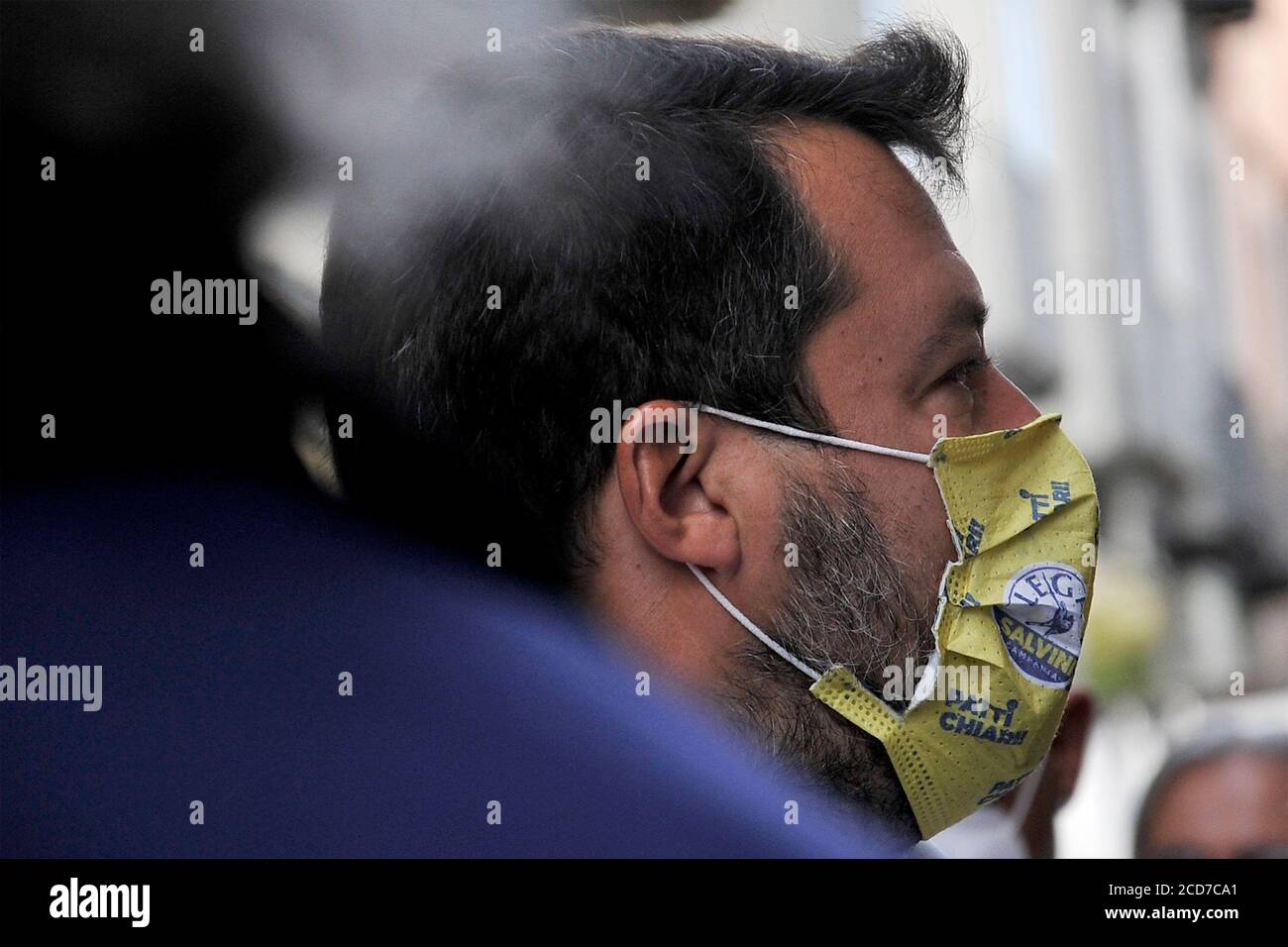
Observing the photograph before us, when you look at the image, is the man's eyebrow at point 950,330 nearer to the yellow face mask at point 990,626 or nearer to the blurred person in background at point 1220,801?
the yellow face mask at point 990,626

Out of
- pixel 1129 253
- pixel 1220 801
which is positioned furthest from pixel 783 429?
pixel 1220 801

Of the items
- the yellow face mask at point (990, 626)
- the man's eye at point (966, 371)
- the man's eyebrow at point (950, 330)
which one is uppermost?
the man's eyebrow at point (950, 330)

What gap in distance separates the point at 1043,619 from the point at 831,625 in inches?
14.3

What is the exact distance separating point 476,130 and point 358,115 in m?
0.33

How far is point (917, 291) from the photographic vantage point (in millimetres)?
2096

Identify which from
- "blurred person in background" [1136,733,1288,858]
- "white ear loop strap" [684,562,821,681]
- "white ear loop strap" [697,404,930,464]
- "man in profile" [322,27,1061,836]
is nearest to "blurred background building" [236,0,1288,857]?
"blurred person in background" [1136,733,1288,858]

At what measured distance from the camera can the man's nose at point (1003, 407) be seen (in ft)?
6.97

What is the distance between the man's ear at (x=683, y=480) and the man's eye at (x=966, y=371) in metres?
0.40

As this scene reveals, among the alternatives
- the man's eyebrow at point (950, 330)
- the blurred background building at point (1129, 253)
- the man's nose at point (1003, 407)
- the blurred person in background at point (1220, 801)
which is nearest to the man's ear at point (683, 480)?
the man's eyebrow at point (950, 330)

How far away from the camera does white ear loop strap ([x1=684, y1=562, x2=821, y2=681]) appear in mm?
2045

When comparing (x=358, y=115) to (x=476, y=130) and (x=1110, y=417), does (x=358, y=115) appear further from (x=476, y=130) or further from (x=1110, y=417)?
(x=1110, y=417)
